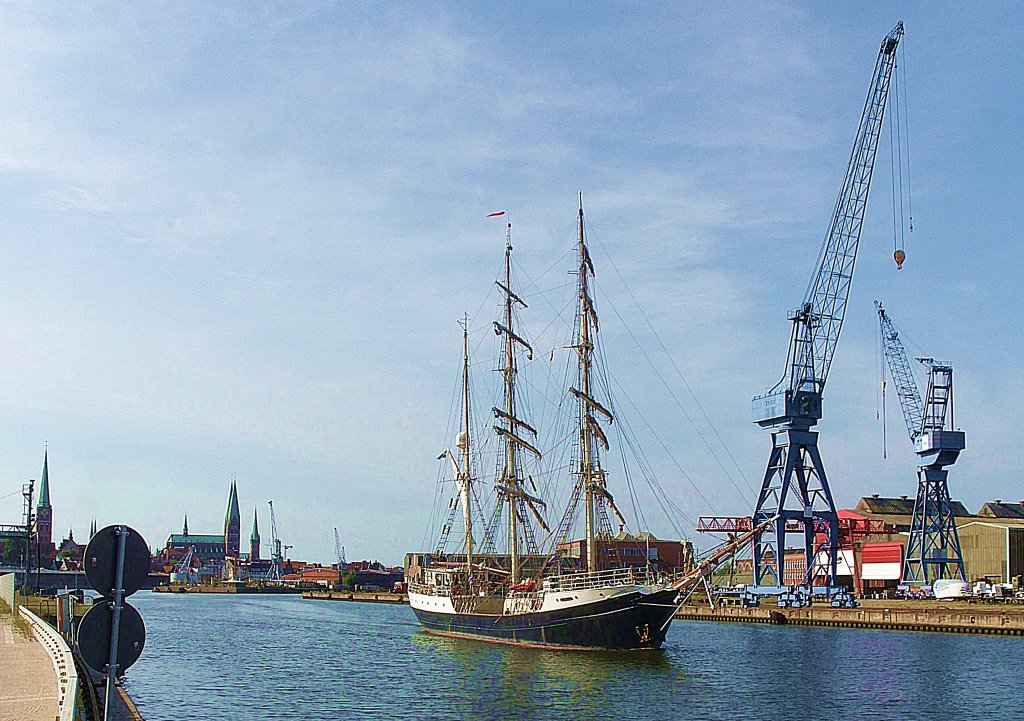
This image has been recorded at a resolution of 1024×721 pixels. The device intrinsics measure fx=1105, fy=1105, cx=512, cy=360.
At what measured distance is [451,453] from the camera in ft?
363

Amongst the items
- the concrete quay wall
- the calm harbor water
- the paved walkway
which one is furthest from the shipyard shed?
the paved walkway

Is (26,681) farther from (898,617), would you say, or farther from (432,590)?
(898,617)

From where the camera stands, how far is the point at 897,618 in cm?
9825

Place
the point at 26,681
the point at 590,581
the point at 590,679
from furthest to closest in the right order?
the point at 590,581, the point at 590,679, the point at 26,681

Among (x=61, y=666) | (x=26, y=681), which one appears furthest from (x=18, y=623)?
(x=61, y=666)

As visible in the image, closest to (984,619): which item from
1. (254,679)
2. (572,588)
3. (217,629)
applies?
(572,588)

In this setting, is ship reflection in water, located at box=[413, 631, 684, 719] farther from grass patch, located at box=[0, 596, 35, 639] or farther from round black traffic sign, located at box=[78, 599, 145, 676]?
round black traffic sign, located at box=[78, 599, 145, 676]

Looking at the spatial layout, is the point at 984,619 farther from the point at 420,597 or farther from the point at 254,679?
the point at 254,679

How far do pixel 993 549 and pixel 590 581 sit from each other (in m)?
80.2

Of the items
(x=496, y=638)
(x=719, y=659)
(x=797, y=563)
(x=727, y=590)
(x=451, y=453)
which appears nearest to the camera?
(x=719, y=659)

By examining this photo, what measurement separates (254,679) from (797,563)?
121 m

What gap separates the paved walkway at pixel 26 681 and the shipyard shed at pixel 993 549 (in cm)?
11335

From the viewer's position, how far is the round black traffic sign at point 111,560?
43.7 ft

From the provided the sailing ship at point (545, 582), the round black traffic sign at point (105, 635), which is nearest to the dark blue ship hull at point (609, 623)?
the sailing ship at point (545, 582)
